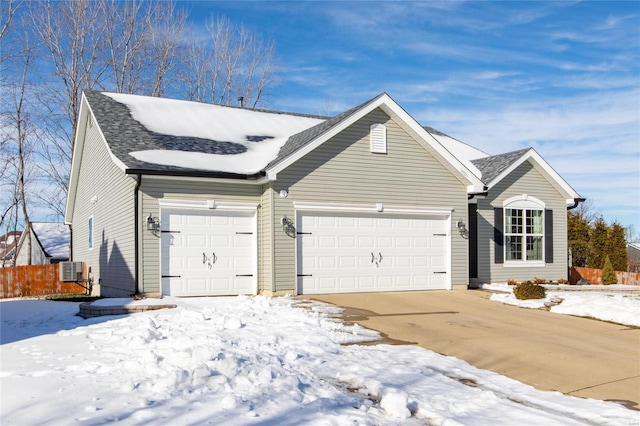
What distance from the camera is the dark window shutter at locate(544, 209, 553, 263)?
19.0m

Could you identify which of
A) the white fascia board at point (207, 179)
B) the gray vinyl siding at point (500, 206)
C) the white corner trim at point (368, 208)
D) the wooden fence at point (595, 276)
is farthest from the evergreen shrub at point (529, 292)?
the wooden fence at point (595, 276)

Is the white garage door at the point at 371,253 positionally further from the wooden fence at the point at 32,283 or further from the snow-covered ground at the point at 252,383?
the wooden fence at the point at 32,283

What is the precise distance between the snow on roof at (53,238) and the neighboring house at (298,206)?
18.4 meters

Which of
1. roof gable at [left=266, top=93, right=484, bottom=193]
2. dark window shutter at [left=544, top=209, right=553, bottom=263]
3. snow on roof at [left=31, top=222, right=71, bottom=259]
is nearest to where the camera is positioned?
roof gable at [left=266, top=93, right=484, bottom=193]

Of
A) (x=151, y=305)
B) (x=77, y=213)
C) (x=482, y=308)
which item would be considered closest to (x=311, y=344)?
(x=151, y=305)

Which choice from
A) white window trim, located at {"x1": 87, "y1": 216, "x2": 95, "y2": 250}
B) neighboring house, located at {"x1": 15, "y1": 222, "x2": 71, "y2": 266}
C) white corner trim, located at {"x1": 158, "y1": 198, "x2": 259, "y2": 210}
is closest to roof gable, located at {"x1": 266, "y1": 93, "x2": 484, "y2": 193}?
white corner trim, located at {"x1": 158, "y1": 198, "x2": 259, "y2": 210}

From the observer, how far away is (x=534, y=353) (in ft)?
26.4

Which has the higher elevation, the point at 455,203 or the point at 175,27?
the point at 175,27

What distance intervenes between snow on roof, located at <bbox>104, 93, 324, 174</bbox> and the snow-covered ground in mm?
6080

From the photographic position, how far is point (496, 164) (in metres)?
18.9

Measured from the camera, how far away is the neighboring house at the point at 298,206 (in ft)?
45.9

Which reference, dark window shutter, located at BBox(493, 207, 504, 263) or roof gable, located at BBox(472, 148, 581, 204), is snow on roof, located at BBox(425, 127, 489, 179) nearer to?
roof gable, located at BBox(472, 148, 581, 204)

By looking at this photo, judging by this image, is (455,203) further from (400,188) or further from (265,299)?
(265,299)

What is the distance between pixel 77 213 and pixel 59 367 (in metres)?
18.2
